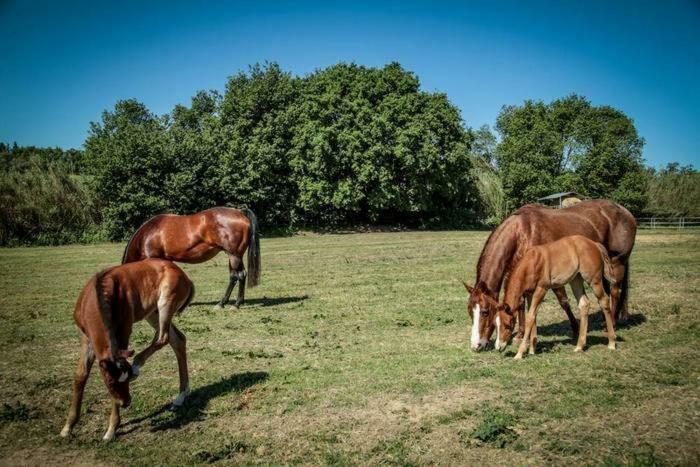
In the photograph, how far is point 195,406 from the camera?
20.5ft

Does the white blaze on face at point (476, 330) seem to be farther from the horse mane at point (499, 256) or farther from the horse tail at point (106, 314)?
the horse tail at point (106, 314)

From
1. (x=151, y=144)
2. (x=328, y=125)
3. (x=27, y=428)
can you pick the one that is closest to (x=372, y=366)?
(x=27, y=428)

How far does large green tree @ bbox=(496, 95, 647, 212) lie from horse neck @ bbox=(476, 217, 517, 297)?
5670 cm

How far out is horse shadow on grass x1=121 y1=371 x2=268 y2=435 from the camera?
577 cm

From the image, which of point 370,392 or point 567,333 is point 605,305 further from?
point 370,392

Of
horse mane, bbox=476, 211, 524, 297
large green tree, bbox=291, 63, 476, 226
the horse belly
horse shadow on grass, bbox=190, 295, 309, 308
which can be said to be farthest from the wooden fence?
the horse belly

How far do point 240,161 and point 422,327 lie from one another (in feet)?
121

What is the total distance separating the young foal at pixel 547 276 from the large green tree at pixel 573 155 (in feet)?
186

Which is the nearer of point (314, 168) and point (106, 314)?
point (106, 314)

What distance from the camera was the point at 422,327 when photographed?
10055 millimetres

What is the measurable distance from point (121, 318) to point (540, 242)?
7130 mm

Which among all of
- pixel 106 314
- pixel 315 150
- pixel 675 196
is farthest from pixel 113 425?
pixel 675 196

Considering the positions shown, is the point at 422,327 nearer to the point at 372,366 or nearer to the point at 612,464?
the point at 372,366

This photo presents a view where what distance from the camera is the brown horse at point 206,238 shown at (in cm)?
1259
